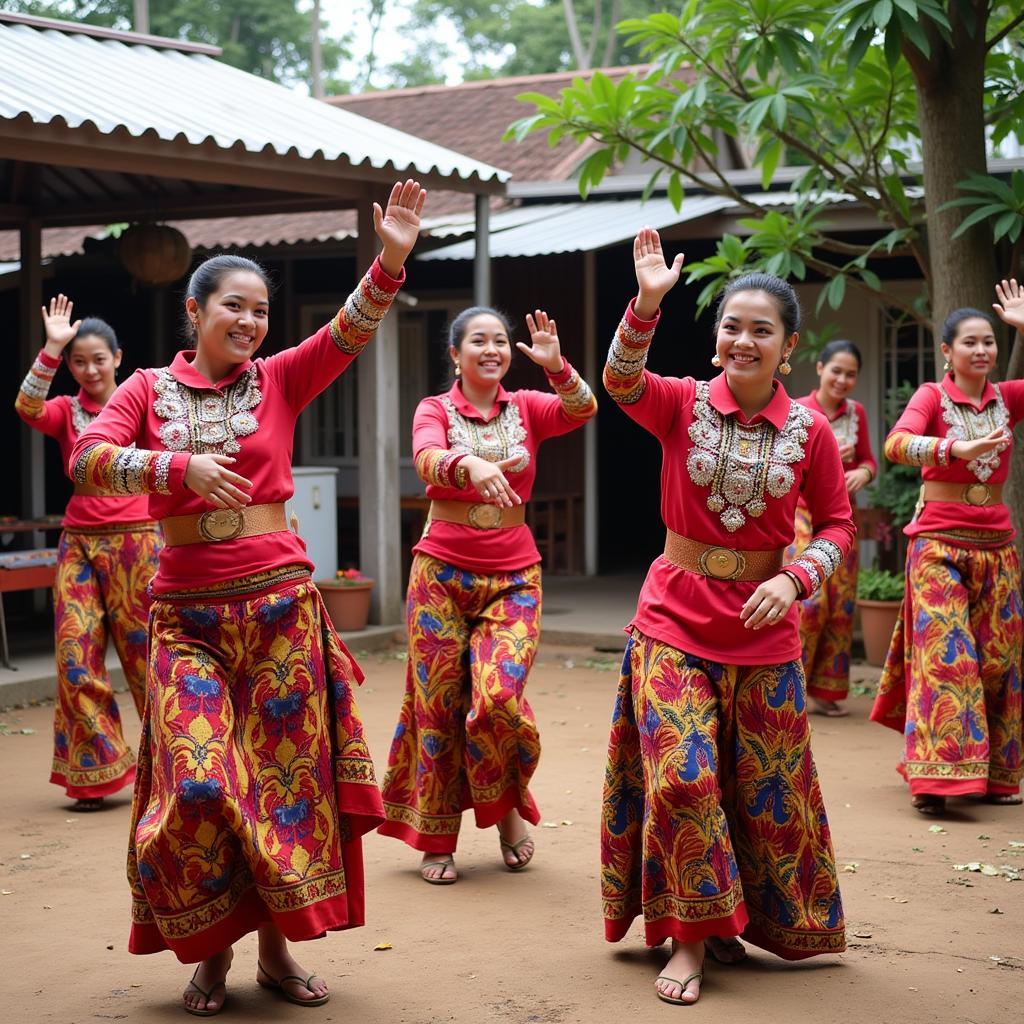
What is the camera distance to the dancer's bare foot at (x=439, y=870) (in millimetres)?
5352

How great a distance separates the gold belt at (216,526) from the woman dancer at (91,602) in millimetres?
2671

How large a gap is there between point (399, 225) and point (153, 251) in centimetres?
714

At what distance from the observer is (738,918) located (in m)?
4.11

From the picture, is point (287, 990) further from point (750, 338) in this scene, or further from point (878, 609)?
point (878, 609)

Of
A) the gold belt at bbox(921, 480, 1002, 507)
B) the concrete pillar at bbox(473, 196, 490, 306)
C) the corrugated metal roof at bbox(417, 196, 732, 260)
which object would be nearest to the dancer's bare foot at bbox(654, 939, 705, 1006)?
the gold belt at bbox(921, 480, 1002, 507)

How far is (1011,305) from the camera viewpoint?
6.20 m

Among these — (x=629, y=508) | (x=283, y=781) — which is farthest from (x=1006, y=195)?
(x=629, y=508)

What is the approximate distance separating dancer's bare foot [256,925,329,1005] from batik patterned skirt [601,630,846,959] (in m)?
0.85

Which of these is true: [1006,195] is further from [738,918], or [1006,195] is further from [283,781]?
[283,781]

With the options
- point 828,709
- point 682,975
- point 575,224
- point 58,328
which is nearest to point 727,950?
point 682,975

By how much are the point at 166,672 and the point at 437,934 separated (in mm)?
1392

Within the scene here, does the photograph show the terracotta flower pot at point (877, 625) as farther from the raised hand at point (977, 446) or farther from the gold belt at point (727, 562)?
the gold belt at point (727, 562)

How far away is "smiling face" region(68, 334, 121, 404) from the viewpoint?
22.6 feet

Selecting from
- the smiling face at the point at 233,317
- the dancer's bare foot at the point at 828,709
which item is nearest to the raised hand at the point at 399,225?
the smiling face at the point at 233,317
